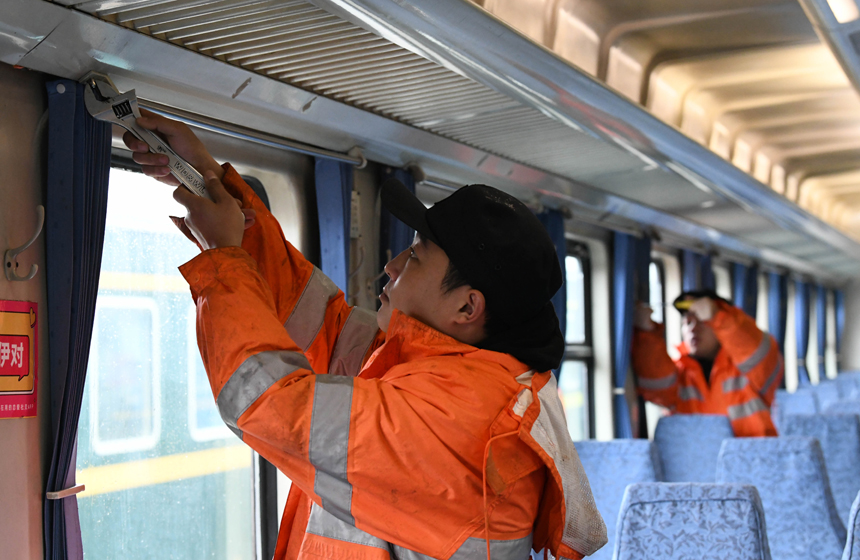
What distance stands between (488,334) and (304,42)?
1205mm

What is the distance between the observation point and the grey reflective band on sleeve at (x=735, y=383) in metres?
5.54

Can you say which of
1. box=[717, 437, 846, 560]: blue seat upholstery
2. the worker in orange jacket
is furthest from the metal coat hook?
box=[717, 437, 846, 560]: blue seat upholstery

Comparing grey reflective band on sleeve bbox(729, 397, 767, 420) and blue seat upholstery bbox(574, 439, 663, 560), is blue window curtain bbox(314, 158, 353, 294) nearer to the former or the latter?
blue seat upholstery bbox(574, 439, 663, 560)

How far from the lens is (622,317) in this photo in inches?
229

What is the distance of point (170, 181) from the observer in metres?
1.60

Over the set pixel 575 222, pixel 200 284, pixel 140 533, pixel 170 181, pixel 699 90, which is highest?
pixel 699 90

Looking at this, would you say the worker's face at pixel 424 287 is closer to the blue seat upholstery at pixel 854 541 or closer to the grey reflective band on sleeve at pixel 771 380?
the blue seat upholstery at pixel 854 541

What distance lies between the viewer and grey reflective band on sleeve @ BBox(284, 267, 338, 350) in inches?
71.3

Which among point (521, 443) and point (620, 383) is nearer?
point (521, 443)

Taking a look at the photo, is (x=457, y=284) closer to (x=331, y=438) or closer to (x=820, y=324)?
(x=331, y=438)

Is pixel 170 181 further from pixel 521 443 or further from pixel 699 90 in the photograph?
pixel 699 90

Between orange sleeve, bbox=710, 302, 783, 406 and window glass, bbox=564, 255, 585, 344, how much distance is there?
0.96m

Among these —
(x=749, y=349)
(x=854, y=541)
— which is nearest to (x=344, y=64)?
(x=854, y=541)

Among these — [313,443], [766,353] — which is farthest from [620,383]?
[313,443]
